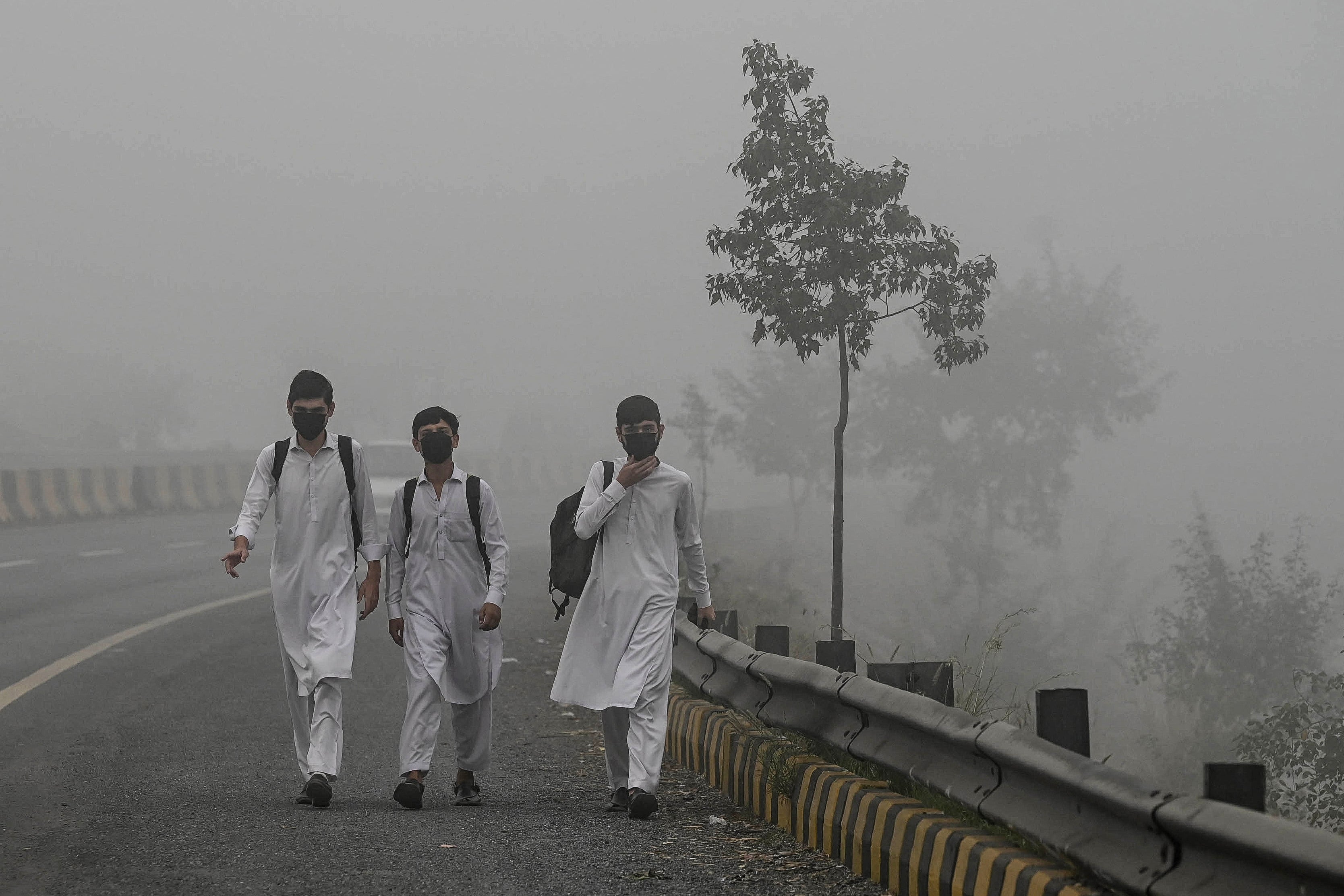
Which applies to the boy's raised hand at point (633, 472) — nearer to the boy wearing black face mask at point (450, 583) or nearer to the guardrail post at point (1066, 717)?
the boy wearing black face mask at point (450, 583)

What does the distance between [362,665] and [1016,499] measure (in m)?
52.1

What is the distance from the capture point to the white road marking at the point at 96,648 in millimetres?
10578

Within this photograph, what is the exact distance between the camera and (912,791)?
18.5 ft

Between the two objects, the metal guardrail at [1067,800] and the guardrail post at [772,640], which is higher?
the guardrail post at [772,640]

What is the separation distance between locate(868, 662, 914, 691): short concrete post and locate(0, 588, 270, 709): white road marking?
6266mm

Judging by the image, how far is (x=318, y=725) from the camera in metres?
7.07

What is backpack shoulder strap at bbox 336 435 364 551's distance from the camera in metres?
7.33

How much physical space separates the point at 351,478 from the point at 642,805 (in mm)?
2017

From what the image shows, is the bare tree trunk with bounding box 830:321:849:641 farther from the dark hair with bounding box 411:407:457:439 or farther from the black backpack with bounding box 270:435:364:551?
the black backpack with bounding box 270:435:364:551

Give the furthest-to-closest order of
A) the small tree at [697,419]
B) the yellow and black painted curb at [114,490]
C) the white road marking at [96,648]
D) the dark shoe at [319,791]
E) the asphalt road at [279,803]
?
the small tree at [697,419] < the yellow and black painted curb at [114,490] < the white road marking at [96,648] < the dark shoe at [319,791] < the asphalt road at [279,803]

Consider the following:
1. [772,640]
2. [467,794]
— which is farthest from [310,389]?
[772,640]

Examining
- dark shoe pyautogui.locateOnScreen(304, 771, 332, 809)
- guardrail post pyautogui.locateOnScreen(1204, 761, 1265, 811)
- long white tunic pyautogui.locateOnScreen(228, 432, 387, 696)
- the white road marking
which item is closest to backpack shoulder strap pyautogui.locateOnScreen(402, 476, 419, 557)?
long white tunic pyautogui.locateOnScreen(228, 432, 387, 696)

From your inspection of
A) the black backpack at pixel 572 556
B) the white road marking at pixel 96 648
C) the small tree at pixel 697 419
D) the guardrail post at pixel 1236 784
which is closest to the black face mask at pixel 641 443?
the black backpack at pixel 572 556

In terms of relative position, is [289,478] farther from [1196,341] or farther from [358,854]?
[1196,341]
